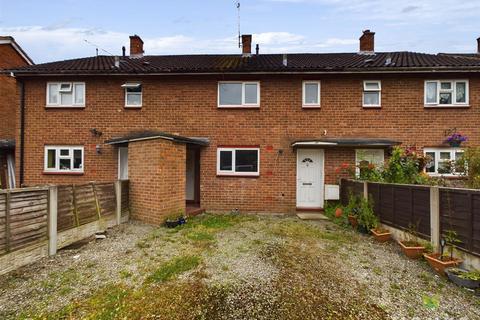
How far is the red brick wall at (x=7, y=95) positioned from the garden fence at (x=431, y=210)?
17.9 metres

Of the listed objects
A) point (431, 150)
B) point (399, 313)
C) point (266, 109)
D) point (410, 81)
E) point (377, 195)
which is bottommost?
point (399, 313)

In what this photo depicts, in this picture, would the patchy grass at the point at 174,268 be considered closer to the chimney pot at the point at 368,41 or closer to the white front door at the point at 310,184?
the white front door at the point at 310,184

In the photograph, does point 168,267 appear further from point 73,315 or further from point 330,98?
point 330,98

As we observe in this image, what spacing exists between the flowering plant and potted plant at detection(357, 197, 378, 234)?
4.89m

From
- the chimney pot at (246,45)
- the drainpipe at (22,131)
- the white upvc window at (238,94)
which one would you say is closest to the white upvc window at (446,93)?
the white upvc window at (238,94)

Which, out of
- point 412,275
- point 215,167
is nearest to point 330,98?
point 215,167

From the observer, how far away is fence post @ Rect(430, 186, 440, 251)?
5.02 metres

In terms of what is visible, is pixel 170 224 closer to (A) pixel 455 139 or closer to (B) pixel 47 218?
(B) pixel 47 218

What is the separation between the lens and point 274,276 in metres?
4.34

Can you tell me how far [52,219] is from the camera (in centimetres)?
539

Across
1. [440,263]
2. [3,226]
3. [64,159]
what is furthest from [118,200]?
[440,263]

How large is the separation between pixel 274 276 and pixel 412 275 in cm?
235

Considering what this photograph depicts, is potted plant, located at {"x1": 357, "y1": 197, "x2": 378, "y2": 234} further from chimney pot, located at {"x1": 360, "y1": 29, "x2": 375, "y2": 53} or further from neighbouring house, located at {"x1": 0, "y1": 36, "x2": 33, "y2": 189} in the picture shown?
neighbouring house, located at {"x1": 0, "y1": 36, "x2": 33, "y2": 189}

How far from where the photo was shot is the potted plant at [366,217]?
7.02 m
